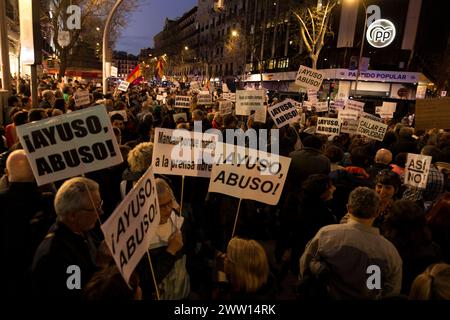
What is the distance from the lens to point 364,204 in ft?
10.2

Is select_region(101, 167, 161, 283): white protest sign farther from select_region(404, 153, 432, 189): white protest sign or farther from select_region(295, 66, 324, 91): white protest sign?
select_region(295, 66, 324, 91): white protest sign

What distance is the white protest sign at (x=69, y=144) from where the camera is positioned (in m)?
3.09

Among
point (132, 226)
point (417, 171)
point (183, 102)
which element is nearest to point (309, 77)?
point (183, 102)

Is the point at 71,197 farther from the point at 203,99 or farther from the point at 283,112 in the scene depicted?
the point at 203,99

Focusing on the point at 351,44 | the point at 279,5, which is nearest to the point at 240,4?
the point at 279,5

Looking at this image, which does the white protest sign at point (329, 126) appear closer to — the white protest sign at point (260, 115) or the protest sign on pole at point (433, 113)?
the white protest sign at point (260, 115)

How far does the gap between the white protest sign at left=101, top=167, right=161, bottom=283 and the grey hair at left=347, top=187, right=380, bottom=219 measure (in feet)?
5.34

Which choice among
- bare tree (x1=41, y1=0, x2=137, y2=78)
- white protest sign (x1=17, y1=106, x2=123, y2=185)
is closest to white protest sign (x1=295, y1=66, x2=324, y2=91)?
white protest sign (x1=17, y1=106, x2=123, y2=185)

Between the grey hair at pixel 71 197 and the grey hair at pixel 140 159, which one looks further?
the grey hair at pixel 140 159

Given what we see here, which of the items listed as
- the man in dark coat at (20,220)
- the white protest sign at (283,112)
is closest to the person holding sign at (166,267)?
the man in dark coat at (20,220)

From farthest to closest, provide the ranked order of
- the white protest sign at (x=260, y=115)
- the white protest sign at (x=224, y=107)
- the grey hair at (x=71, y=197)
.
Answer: the white protest sign at (x=224, y=107), the white protest sign at (x=260, y=115), the grey hair at (x=71, y=197)

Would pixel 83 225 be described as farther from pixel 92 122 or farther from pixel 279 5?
pixel 279 5

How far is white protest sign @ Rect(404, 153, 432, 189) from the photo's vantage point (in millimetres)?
5234

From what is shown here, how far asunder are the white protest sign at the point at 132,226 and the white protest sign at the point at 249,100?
23.4 feet
